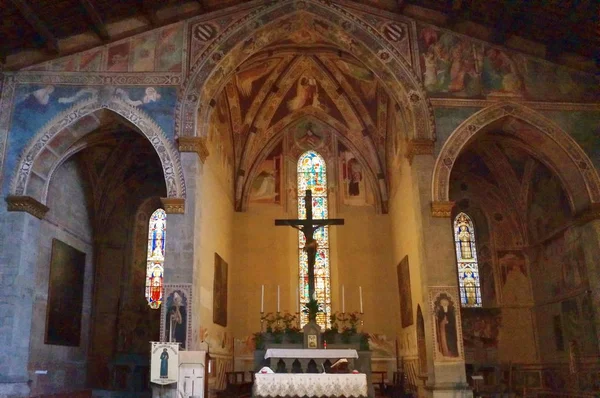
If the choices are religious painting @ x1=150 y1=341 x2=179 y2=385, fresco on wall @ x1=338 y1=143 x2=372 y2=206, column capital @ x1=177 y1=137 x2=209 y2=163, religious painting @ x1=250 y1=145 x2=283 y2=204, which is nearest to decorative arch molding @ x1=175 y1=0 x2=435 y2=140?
column capital @ x1=177 y1=137 x2=209 y2=163

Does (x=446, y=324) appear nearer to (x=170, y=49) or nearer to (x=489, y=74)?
(x=489, y=74)

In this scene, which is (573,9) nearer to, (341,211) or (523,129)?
(523,129)

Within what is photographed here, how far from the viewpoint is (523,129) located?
15.1 m

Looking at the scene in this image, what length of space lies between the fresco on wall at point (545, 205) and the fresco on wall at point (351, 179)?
591 cm

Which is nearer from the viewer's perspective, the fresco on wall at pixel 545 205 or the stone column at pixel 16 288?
the stone column at pixel 16 288

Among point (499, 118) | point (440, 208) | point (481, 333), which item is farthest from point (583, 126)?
point (481, 333)

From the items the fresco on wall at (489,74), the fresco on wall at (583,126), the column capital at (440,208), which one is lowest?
the column capital at (440,208)

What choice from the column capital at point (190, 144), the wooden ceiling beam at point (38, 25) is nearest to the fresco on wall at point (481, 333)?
the column capital at point (190, 144)

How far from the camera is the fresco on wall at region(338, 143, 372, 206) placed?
2139cm

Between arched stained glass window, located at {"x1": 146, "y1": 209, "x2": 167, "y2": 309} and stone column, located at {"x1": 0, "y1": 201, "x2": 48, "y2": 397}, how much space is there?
5.92m

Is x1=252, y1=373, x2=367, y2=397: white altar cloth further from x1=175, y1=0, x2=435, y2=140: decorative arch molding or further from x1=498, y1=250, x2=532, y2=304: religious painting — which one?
x1=498, y1=250, x2=532, y2=304: religious painting

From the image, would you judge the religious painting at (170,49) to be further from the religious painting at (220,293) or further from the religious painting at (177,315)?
the religious painting at (177,315)

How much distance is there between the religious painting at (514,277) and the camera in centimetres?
1909

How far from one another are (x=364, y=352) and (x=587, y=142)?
820cm
